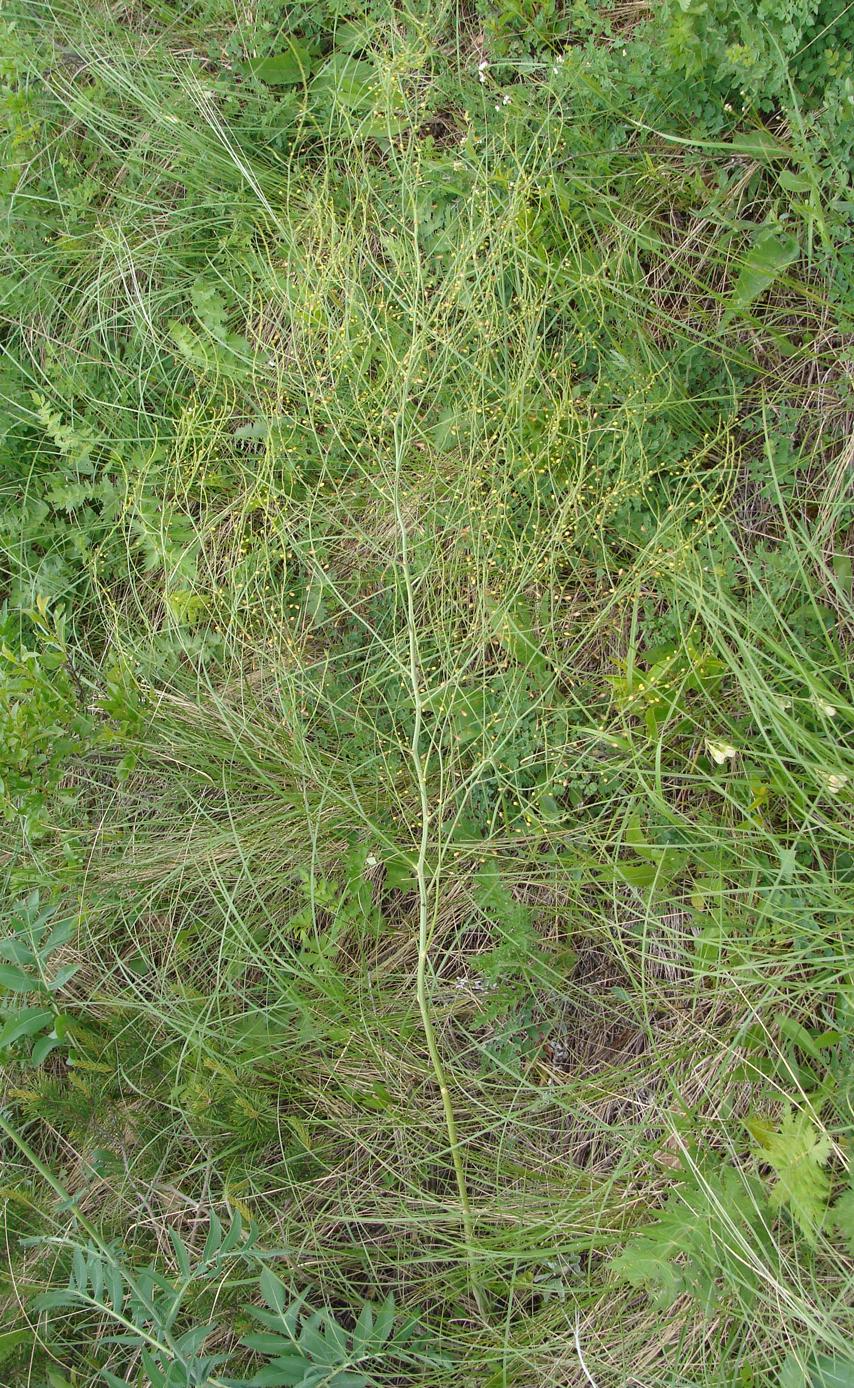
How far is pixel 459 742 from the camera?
7.57 ft

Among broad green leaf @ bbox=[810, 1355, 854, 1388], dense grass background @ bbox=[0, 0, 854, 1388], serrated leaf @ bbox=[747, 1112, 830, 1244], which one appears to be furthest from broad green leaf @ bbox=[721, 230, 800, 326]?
broad green leaf @ bbox=[810, 1355, 854, 1388]

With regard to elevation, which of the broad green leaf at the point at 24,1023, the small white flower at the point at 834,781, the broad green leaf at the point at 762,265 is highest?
the broad green leaf at the point at 762,265

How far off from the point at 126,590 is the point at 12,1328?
1795 mm

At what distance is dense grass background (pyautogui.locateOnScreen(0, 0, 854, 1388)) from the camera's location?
82.5 inches

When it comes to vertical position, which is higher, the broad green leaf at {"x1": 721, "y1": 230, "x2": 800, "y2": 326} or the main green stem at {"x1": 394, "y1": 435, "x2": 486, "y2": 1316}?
the broad green leaf at {"x1": 721, "y1": 230, "x2": 800, "y2": 326}

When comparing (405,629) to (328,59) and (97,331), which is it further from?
(328,59)

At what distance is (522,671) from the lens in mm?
2348

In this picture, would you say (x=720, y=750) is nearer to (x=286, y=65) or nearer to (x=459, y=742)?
(x=459, y=742)

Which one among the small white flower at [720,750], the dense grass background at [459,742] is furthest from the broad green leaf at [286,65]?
the small white flower at [720,750]

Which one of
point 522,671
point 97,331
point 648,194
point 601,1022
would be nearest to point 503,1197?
point 601,1022

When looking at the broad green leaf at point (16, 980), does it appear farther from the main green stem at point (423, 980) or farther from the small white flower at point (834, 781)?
the small white flower at point (834, 781)

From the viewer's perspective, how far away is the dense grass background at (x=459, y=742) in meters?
2.10

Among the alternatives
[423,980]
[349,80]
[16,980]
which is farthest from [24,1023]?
[349,80]

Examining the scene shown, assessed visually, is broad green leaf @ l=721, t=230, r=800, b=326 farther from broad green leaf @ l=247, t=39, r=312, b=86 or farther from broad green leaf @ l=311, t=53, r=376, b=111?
broad green leaf @ l=247, t=39, r=312, b=86
